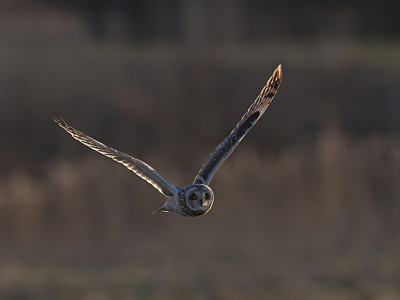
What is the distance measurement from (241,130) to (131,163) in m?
5.94

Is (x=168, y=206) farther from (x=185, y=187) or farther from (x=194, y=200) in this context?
(x=194, y=200)

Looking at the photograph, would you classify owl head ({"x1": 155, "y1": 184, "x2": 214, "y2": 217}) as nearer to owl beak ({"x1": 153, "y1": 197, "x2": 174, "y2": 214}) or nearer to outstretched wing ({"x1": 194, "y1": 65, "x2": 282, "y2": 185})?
owl beak ({"x1": 153, "y1": 197, "x2": 174, "y2": 214})

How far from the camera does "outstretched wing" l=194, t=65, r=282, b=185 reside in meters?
20.0

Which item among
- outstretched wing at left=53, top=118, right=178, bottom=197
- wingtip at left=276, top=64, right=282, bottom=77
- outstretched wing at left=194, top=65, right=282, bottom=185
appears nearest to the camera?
outstretched wing at left=53, top=118, right=178, bottom=197

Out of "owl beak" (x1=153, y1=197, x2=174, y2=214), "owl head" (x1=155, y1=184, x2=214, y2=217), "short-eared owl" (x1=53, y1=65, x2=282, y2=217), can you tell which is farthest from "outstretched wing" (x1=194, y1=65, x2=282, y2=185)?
"owl head" (x1=155, y1=184, x2=214, y2=217)

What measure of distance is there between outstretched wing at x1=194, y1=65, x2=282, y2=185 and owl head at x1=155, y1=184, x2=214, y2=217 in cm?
178

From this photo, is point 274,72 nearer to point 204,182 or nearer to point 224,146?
point 224,146

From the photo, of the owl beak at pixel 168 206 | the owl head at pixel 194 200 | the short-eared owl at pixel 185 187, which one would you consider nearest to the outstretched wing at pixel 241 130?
the short-eared owl at pixel 185 187

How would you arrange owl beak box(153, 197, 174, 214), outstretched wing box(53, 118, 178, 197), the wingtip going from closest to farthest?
outstretched wing box(53, 118, 178, 197) < owl beak box(153, 197, 174, 214) < the wingtip

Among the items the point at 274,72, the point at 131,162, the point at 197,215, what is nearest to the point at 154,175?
the point at 131,162

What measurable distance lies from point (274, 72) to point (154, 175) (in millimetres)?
9506

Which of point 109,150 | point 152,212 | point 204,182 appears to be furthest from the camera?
point 204,182

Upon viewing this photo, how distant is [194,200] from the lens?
17203 millimetres

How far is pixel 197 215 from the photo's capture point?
1750 centimetres
